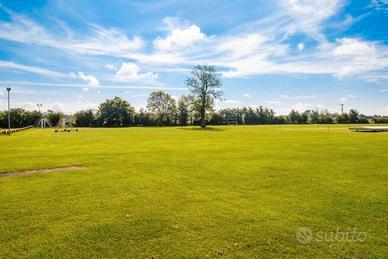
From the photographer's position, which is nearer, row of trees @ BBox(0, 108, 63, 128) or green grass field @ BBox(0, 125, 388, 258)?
green grass field @ BBox(0, 125, 388, 258)

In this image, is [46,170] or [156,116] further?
[156,116]

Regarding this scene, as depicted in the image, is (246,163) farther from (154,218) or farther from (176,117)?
(176,117)

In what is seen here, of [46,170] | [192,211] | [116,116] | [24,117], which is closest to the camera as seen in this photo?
[192,211]

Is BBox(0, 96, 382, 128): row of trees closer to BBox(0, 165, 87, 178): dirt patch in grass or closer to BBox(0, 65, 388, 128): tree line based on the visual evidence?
BBox(0, 65, 388, 128): tree line

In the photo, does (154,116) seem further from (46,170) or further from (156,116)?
(46,170)

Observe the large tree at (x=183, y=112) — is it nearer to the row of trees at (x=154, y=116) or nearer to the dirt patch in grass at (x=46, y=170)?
the row of trees at (x=154, y=116)

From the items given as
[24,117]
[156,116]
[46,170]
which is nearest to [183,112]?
[156,116]

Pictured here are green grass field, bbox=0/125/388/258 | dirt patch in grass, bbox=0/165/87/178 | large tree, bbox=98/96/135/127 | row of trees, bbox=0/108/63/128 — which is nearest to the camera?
green grass field, bbox=0/125/388/258

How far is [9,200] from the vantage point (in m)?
9.70

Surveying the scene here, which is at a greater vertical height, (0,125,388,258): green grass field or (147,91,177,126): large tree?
(147,91,177,126): large tree

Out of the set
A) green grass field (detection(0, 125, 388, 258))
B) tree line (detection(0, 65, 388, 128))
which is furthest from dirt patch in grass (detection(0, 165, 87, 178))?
tree line (detection(0, 65, 388, 128))

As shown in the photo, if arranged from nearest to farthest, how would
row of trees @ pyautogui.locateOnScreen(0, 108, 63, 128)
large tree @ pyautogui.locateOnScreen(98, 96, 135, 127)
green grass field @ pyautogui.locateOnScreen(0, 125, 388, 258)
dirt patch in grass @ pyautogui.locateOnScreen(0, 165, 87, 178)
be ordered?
green grass field @ pyautogui.locateOnScreen(0, 125, 388, 258)
dirt patch in grass @ pyautogui.locateOnScreen(0, 165, 87, 178)
row of trees @ pyautogui.locateOnScreen(0, 108, 63, 128)
large tree @ pyautogui.locateOnScreen(98, 96, 135, 127)

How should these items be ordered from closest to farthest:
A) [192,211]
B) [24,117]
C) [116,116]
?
1. [192,211]
2. [24,117]
3. [116,116]

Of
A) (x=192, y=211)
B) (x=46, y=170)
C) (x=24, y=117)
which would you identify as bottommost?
(x=192, y=211)
